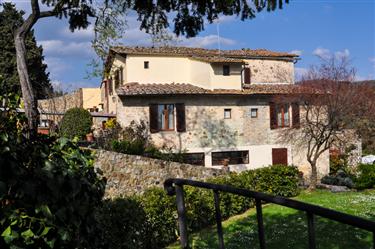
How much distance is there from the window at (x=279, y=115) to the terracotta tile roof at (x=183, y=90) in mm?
887

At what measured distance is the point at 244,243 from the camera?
9750 mm

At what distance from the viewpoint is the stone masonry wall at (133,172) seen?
14125mm

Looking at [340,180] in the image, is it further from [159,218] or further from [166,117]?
[159,218]

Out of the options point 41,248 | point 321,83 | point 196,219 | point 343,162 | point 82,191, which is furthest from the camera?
point 343,162

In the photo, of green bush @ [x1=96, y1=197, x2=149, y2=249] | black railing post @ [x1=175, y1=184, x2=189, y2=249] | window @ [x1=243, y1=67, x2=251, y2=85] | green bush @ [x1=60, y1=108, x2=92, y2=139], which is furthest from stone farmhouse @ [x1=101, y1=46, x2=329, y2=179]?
black railing post @ [x1=175, y1=184, x2=189, y2=249]

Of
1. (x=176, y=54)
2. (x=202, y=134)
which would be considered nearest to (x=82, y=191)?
(x=202, y=134)

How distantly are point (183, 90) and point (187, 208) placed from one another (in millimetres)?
11442

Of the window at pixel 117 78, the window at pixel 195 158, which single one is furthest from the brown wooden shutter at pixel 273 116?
the window at pixel 117 78

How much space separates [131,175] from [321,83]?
1272 cm

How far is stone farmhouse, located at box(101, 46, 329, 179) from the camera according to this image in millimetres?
23250

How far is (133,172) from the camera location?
14742 mm

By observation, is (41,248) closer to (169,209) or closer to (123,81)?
(169,209)

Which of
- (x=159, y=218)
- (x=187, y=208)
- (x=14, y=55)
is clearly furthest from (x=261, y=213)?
(x=14, y=55)

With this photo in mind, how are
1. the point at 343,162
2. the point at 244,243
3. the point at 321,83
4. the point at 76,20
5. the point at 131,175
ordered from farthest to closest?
the point at 343,162 → the point at 321,83 → the point at 131,175 → the point at 244,243 → the point at 76,20
